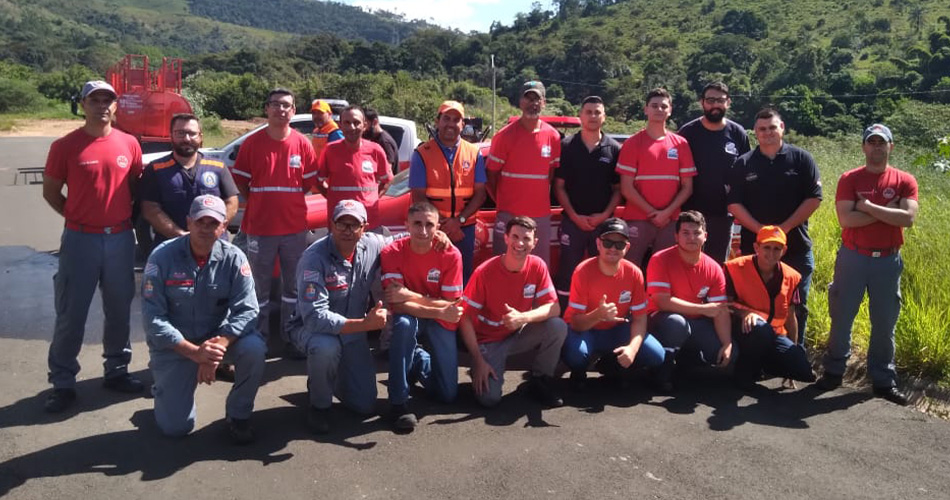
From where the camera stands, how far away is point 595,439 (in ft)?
15.1

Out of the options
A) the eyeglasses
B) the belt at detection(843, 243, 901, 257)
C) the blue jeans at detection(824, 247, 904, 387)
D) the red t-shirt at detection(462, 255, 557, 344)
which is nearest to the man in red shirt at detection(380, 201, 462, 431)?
the red t-shirt at detection(462, 255, 557, 344)

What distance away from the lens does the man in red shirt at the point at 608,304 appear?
528 centimetres

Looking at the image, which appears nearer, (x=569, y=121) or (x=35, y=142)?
(x=569, y=121)

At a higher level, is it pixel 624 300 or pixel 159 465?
pixel 624 300

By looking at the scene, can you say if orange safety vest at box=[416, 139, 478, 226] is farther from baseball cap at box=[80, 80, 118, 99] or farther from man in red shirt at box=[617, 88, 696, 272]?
baseball cap at box=[80, 80, 118, 99]

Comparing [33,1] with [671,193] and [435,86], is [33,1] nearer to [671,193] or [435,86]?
[435,86]

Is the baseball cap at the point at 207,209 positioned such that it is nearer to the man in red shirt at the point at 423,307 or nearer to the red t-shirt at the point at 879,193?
the man in red shirt at the point at 423,307

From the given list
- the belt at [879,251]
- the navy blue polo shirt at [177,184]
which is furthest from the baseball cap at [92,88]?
the belt at [879,251]

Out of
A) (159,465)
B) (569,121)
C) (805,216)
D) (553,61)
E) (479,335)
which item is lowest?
(159,465)

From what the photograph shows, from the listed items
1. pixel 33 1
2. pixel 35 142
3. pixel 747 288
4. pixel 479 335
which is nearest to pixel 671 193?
pixel 747 288

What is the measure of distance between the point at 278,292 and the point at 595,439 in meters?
3.40

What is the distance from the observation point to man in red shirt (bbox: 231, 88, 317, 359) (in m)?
5.74

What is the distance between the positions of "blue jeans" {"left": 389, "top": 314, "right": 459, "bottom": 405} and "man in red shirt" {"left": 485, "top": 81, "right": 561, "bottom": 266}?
58.6 inches

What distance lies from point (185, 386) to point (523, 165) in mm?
3048
